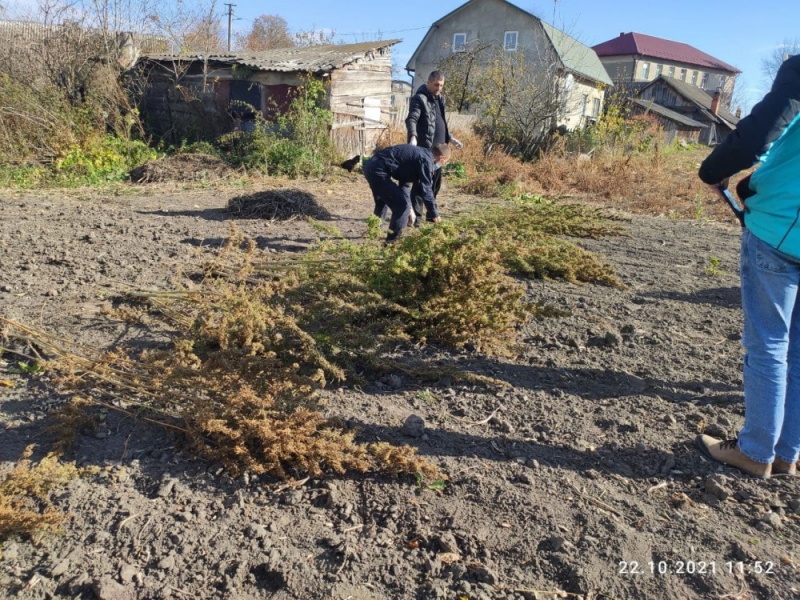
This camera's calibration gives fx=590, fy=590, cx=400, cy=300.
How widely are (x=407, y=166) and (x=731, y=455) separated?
14.5ft

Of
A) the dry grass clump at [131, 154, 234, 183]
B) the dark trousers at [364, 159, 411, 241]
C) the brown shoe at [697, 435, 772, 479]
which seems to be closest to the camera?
the brown shoe at [697, 435, 772, 479]

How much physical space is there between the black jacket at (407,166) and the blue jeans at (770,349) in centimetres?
398

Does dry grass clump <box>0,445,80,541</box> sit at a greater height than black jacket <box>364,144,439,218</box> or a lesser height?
lesser

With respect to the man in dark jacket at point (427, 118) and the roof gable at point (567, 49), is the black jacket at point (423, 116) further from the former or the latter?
the roof gable at point (567, 49)

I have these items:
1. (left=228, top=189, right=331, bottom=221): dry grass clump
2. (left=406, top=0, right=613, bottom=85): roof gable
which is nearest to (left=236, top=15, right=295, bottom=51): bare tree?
(left=406, top=0, right=613, bottom=85): roof gable

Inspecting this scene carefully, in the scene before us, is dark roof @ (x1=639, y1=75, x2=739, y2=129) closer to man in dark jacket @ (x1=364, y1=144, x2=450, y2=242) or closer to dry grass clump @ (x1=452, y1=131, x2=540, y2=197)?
dry grass clump @ (x1=452, y1=131, x2=540, y2=197)

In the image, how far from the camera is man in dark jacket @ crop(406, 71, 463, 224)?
745 centimetres

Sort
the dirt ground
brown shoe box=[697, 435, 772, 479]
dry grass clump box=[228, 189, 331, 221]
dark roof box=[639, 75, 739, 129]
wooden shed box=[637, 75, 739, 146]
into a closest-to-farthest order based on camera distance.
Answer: the dirt ground
brown shoe box=[697, 435, 772, 479]
dry grass clump box=[228, 189, 331, 221]
dark roof box=[639, 75, 739, 129]
wooden shed box=[637, 75, 739, 146]

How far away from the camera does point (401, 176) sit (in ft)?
20.9

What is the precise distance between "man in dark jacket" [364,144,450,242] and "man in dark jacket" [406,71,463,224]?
0.91m

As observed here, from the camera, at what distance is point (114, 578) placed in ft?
6.48

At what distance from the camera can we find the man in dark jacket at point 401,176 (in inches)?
241

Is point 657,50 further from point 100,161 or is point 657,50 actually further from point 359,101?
point 100,161

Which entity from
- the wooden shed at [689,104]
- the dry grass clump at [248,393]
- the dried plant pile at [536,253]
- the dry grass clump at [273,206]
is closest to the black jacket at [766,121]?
the dry grass clump at [248,393]
